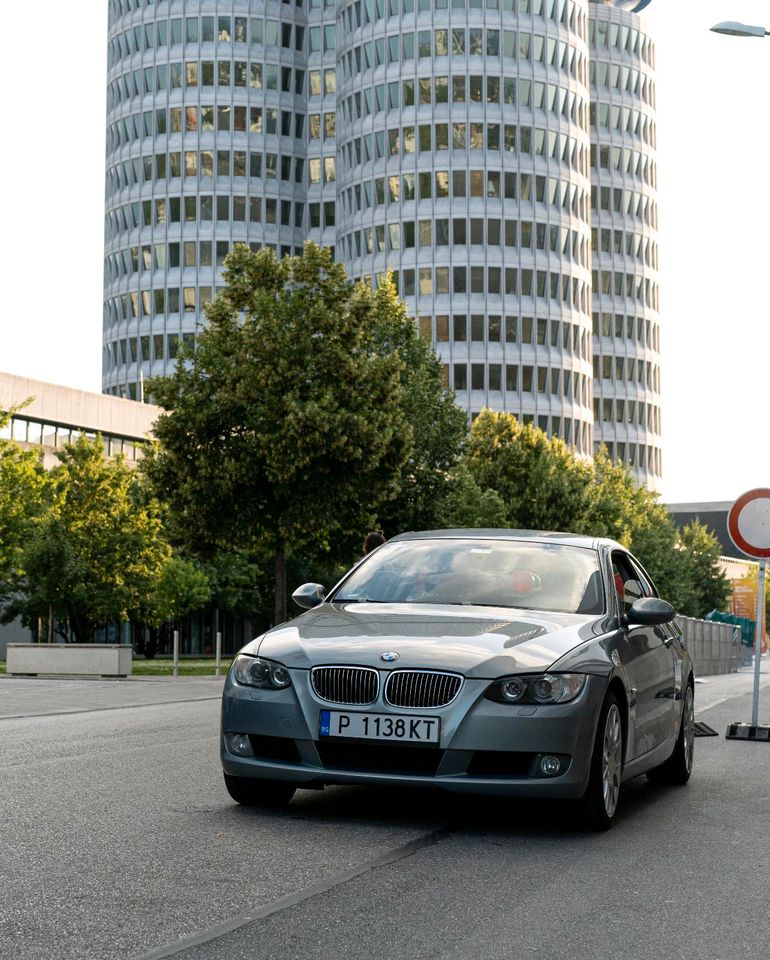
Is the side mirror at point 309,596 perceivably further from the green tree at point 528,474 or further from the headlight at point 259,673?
the green tree at point 528,474

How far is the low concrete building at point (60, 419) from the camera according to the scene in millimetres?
63656

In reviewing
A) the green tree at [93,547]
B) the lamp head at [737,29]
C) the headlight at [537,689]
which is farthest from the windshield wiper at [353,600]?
the green tree at [93,547]

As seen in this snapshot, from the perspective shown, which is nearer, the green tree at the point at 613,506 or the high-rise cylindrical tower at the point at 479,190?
the green tree at the point at 613,506

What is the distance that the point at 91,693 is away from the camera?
22.2 m

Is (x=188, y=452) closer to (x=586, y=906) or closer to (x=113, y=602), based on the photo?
(x=113, y=602)

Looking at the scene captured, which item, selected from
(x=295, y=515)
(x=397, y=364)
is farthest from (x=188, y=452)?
(x=397, y=364)

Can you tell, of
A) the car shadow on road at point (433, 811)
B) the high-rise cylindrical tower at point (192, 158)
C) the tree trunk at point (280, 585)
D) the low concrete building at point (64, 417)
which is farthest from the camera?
the high-rise cylindrical tower at point (192, 158)

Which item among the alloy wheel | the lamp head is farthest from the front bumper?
the lamp head

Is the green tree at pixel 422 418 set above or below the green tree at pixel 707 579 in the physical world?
above

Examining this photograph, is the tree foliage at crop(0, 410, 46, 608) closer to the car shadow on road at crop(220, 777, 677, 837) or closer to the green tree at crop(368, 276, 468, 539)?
the green tree at crop(368, 276, 468, 539)

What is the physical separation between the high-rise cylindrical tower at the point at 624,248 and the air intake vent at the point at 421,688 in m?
115

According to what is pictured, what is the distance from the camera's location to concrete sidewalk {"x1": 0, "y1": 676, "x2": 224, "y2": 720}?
1833 centimetres

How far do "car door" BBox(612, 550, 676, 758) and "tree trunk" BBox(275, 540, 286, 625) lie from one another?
61.4 ft

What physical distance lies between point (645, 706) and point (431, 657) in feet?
5.62
